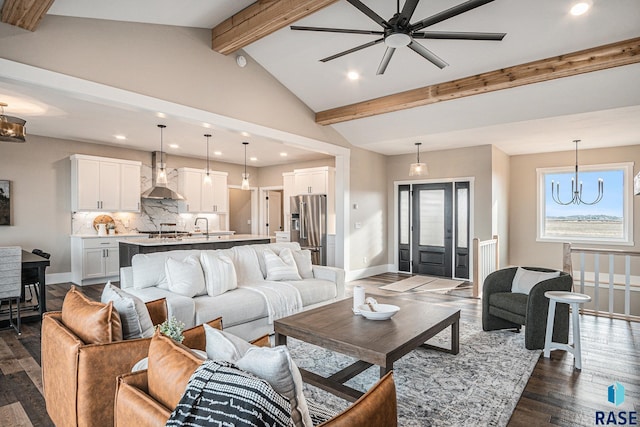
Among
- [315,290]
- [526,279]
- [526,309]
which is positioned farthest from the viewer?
[315,290]

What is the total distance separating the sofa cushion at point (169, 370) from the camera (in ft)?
3.69

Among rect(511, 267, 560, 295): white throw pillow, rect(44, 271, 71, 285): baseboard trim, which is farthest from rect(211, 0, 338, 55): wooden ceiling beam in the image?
rect(44, 271, 71, 285): baseboard trim

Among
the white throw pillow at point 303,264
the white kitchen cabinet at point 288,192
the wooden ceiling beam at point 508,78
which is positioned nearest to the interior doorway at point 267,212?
the white kitchen cabinet at point 288,192

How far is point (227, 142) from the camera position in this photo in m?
6.93

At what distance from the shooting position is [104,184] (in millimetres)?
6797

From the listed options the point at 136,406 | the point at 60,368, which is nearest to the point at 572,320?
the point at 136,406

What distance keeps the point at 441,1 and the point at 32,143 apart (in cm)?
694

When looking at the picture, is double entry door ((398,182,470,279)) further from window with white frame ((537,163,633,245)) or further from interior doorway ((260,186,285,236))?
interior doorway ((260,186,285,236))

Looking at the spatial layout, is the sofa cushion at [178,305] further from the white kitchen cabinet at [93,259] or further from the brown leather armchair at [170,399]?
the white kitchen cabinet at [93,259]

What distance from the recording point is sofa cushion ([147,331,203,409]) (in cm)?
112

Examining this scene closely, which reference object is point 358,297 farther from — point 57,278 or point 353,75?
point 57,278

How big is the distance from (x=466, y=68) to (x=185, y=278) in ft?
13.7

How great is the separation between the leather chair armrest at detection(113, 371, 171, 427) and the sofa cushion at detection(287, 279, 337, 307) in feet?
8.44

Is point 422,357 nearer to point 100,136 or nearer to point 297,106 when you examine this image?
point 297,106
